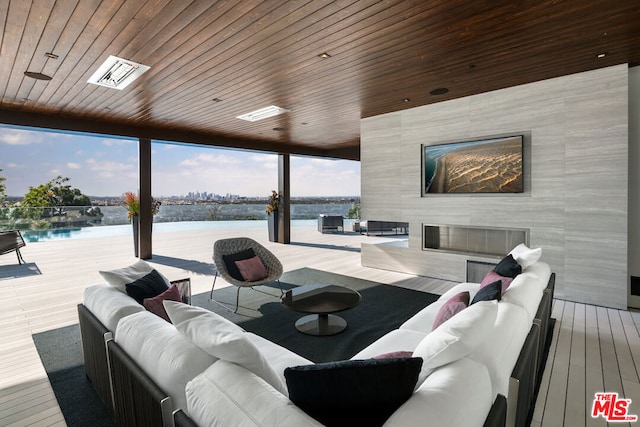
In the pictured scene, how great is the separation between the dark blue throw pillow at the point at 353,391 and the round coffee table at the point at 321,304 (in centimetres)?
190

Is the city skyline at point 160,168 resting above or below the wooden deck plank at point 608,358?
above

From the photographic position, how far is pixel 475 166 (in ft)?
15.9

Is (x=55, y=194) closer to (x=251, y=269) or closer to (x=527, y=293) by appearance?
(x=251, y=269)

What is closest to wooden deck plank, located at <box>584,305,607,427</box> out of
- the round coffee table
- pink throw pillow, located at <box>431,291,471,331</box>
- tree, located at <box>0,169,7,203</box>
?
pink throw pillow, located at <box>431,291,471,331</box>

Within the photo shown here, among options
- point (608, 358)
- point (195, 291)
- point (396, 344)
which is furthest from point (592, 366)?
point (195, 291)

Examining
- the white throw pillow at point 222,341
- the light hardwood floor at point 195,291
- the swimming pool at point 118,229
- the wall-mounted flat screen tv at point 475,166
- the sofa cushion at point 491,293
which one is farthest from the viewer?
the swimming pool at point 118,229

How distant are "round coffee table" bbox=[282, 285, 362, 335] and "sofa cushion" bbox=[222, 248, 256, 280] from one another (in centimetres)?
99

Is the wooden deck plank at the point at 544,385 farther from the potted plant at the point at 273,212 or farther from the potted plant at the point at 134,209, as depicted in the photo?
the potted plant at the point at 134,209

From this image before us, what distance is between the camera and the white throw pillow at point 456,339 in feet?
4.02

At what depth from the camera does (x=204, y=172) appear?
21766 millimetres

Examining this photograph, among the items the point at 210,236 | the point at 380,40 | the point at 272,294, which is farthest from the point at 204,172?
the point at 380,40

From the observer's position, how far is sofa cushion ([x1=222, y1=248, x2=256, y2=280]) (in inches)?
162

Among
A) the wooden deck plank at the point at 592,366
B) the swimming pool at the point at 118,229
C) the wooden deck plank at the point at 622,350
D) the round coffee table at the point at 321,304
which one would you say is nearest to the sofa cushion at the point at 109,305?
the round coffee table at the point at 321,304

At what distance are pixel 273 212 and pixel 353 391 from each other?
27.5 feet
